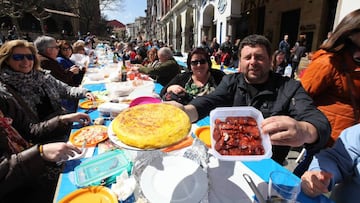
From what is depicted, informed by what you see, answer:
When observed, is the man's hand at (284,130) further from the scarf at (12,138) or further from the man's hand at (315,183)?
the scarf at (12,138)

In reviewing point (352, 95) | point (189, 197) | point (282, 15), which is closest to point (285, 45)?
point (282, 15)

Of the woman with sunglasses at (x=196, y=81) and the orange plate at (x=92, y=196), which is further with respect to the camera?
the woman with sunglasses at (x=196, y=81)

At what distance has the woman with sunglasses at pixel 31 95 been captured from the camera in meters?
2.06

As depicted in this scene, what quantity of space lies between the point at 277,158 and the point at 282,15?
14.2m

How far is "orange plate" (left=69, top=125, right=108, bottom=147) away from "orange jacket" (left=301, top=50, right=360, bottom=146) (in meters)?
1.99

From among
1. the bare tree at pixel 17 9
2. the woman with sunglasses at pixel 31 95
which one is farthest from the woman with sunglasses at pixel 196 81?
the bare tree at pixel 17 9

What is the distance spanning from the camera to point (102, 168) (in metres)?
1.37

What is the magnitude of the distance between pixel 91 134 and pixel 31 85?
4.65ft

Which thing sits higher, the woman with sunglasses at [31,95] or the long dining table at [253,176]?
the woman with sunglasses at [31,95]

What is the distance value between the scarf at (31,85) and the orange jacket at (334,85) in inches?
123

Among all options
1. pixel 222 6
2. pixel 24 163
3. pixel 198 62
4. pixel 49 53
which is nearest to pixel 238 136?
pixel 24 163

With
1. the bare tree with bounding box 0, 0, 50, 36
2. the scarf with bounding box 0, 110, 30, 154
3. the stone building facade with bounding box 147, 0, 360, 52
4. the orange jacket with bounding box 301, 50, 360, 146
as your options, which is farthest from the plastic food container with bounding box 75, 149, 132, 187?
the bare tree with bounding box 0, 0, 50, 36

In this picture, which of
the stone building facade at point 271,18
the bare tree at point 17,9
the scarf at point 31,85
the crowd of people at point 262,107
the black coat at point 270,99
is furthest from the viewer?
the bare tree at point 17,9

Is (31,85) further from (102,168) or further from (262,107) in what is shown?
(262,107)
